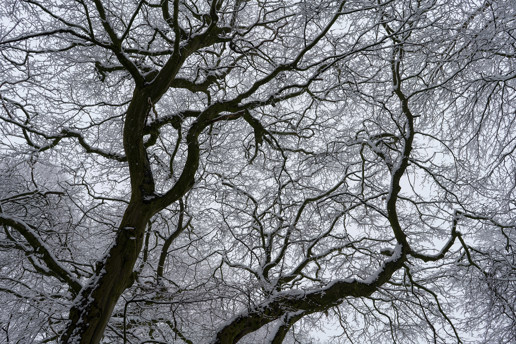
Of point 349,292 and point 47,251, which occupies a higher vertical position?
point 349,292

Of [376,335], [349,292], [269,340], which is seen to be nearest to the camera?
[349,292]

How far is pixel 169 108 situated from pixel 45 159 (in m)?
2.30

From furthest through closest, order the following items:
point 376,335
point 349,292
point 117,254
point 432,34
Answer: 1. point 376,335
2. point 349,292
3. point 432,34
4. point 117,254

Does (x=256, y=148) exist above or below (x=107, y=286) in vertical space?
above

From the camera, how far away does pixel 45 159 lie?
6102 millimetres

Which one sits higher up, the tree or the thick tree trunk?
the tree

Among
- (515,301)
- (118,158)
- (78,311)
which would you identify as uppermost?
(118,158)

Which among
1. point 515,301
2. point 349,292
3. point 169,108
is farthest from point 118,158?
point 515,301

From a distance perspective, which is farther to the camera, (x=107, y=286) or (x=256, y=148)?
(x=256, y=148)

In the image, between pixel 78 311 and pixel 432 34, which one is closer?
pixel 78 311

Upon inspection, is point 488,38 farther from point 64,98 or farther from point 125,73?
point 64,98

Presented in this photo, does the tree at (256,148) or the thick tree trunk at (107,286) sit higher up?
the tree at (256,148)

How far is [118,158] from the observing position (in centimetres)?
477

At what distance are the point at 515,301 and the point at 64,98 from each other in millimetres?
6985
